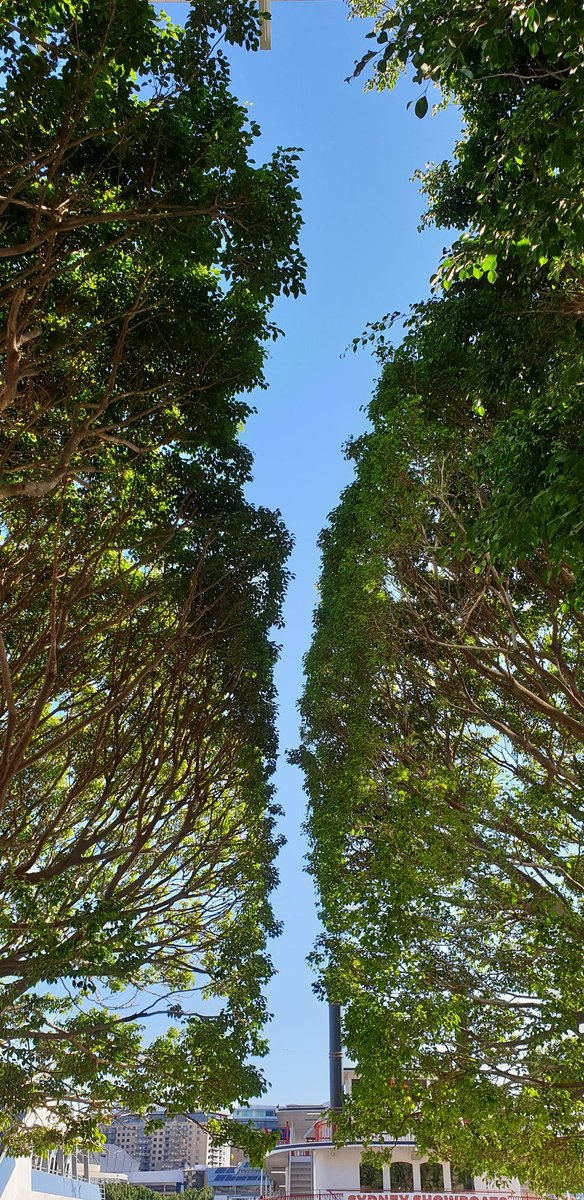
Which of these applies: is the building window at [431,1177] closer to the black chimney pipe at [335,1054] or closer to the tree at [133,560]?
the black chimney pipe at [335,1054]

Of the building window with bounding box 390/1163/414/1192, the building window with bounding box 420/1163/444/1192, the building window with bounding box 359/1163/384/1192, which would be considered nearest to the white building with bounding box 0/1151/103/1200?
the building window with bounding box 359/1163/384/1192

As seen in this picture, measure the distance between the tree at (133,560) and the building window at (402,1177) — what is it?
13.7 m

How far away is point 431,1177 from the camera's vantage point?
22859 mm

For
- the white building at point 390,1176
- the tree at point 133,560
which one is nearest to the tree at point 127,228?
the tree at point 133,560

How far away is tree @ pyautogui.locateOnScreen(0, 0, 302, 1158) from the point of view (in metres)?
6.70

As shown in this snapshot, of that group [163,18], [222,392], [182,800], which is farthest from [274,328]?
[182,800]

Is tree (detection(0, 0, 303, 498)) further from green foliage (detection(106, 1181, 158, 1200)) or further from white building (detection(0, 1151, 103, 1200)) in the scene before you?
green foliage (detection(106, 1181, 158, 1200))

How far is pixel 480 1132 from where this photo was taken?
→ 9391 millimetres

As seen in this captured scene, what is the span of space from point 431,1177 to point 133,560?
20.2 m

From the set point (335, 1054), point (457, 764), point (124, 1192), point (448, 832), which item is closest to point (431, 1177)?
point (335, 1054)

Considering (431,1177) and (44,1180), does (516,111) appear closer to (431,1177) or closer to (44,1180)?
(431,1177)

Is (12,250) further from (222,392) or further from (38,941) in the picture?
(38,941)

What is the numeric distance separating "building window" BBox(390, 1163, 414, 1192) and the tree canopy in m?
13.8

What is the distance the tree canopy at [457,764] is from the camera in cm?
847
